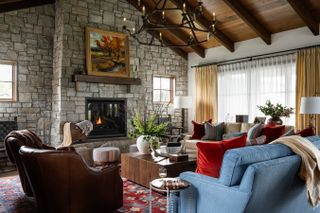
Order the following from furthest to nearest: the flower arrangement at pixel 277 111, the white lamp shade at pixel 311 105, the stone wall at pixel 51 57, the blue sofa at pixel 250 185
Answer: the stone wall at pixel 51 57 → the flower arrangement at pixel 277 111 → the white lamp shade at pixel 311 105 → the blue sofa at pixel 250 185

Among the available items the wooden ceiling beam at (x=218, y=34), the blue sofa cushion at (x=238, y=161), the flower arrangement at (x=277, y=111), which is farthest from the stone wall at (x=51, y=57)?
the blue sofa cushion at (x=238, y=161)

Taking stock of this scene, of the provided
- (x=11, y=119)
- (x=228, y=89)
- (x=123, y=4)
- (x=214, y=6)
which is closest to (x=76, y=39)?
(x=123, y=4)

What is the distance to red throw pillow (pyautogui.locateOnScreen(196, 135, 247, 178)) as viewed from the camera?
2471 millimetres

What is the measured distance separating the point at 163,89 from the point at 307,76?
3822 millimetres

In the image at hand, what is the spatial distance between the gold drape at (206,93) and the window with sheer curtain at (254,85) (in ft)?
0.44

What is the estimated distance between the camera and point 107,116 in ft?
22.6

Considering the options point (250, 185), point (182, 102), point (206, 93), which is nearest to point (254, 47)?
point (206, 93)

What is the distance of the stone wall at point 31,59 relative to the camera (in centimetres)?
598

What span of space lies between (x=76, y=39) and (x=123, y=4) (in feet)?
5.23

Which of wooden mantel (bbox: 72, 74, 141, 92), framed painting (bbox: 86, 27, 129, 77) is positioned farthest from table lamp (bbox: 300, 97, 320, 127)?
framed painting (bbox: 86, 27, 129, 77)

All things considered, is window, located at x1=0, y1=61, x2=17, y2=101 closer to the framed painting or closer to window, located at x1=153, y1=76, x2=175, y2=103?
the framed painting

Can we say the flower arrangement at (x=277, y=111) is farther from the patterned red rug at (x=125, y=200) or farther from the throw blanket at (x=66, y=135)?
the throw blanket at (x=66, y=135)

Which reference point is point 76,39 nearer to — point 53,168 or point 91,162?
point 91,162

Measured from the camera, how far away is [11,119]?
19.6ft
